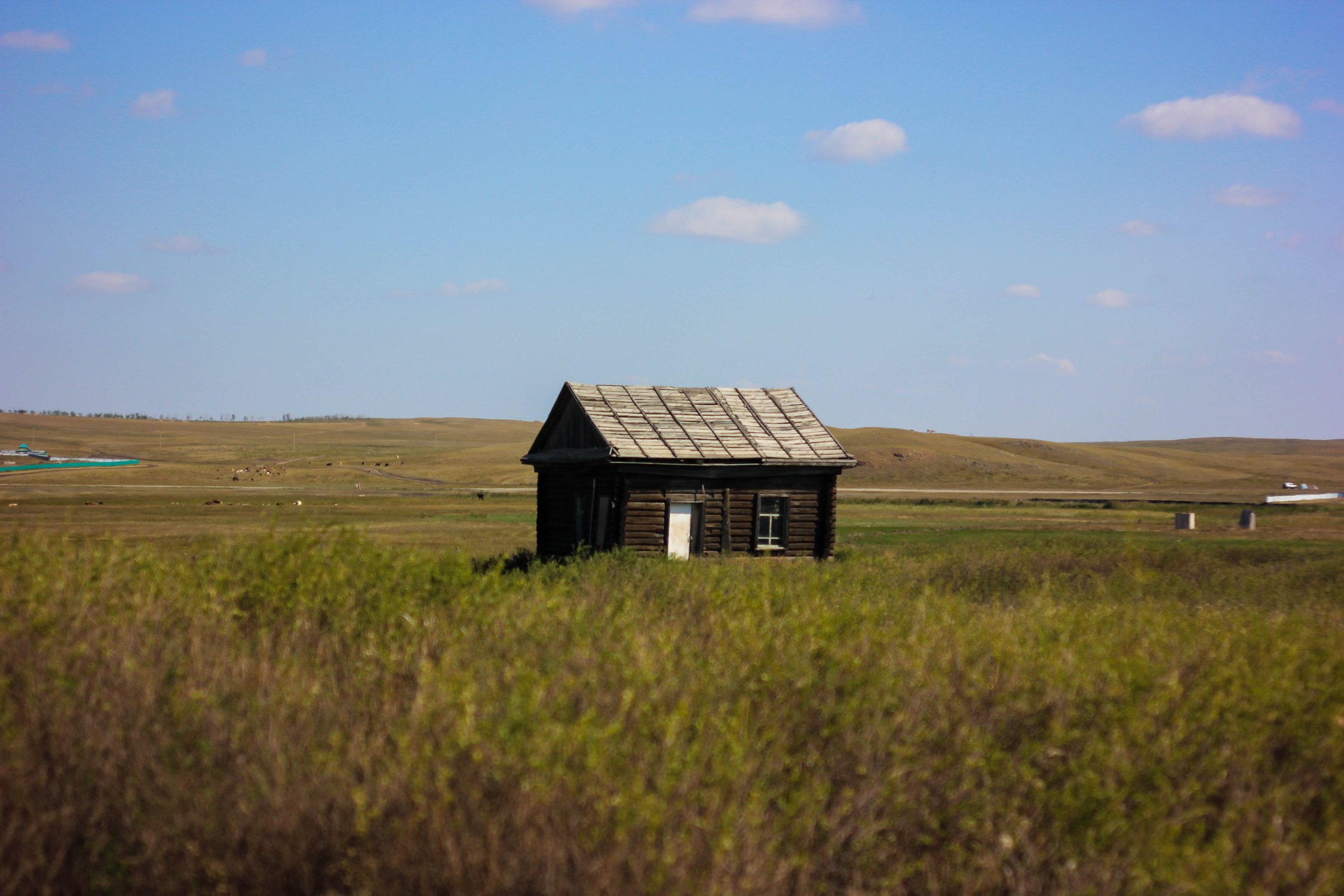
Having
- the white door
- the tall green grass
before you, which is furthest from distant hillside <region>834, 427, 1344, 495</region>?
the tall green grass

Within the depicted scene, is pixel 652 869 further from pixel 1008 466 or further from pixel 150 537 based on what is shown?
pixel 1008 466

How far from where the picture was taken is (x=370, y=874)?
18.3 ft

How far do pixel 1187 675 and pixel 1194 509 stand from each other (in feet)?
180

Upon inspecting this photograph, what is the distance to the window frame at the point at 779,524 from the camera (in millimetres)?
24891

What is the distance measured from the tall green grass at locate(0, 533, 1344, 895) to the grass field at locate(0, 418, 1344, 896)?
30mm

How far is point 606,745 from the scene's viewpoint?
6.16 m

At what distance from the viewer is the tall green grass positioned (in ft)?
18.7

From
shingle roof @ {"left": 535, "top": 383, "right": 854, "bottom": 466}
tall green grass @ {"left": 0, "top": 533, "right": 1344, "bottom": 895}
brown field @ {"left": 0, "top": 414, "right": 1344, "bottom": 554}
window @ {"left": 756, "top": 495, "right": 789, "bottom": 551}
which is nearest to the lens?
tall green grass @ {"left": 0, "top": 533, "right": 1344, "bottom": 895}

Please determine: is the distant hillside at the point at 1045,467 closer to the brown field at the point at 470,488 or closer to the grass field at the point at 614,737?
the brown field at the point at 470,488

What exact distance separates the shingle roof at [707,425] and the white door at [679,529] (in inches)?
51.1

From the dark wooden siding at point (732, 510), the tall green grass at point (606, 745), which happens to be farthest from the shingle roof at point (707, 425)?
the tall green grass at point (606, 745)

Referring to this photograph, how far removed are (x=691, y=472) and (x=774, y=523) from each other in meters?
2.74

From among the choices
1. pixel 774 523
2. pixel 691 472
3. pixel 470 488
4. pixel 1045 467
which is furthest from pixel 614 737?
pixel 1045 467

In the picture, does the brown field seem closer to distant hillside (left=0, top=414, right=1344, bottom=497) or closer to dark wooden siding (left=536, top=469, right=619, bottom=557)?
distant hillside (left=0, top=414, right=1344, bottom=497)
